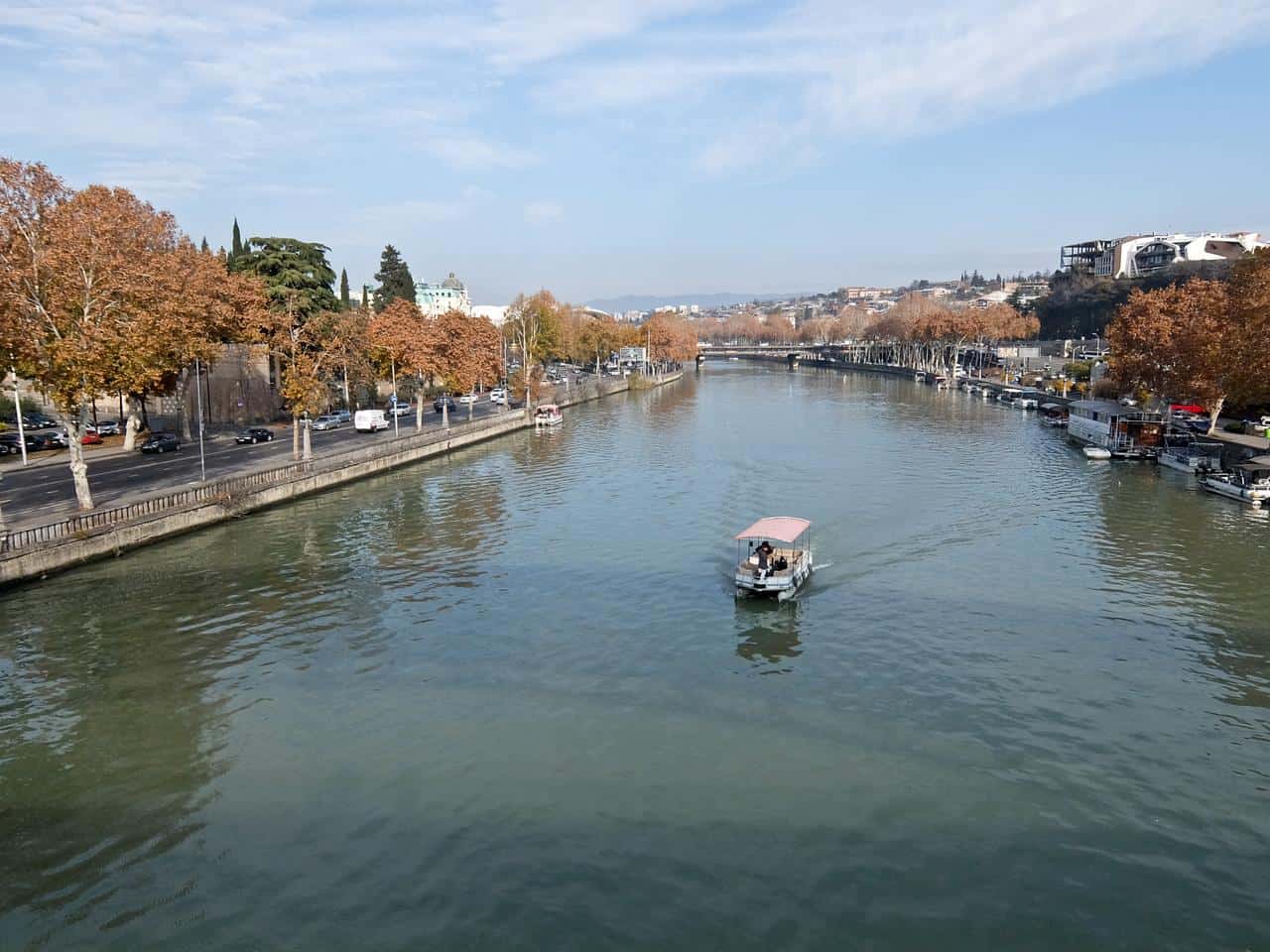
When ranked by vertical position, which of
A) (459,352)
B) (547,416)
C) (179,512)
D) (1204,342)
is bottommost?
(179,512)

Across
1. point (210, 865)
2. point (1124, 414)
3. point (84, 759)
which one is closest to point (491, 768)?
point (210, 865)

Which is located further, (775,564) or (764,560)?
(775,564)

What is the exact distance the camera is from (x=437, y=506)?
47.2 m

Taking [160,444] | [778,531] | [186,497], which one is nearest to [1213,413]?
[778,531]

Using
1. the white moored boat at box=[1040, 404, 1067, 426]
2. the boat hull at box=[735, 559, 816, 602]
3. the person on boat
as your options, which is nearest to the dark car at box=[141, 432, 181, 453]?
the boat hull at box=[735, 559, 816, 602]

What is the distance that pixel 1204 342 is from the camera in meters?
62.6

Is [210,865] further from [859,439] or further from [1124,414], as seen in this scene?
[1124,414]

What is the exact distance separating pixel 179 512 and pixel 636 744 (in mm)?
28017

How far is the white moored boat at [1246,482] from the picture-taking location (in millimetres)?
46125

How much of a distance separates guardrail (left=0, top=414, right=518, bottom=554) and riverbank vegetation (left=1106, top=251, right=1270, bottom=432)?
190 feet

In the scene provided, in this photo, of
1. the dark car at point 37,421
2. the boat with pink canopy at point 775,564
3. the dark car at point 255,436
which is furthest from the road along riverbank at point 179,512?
the dark car at point 37,421

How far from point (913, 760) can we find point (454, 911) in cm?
1035

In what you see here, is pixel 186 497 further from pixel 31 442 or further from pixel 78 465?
pixel 31 442

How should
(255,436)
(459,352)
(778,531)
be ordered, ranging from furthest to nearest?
(459,352), (255,436), (778,531)
